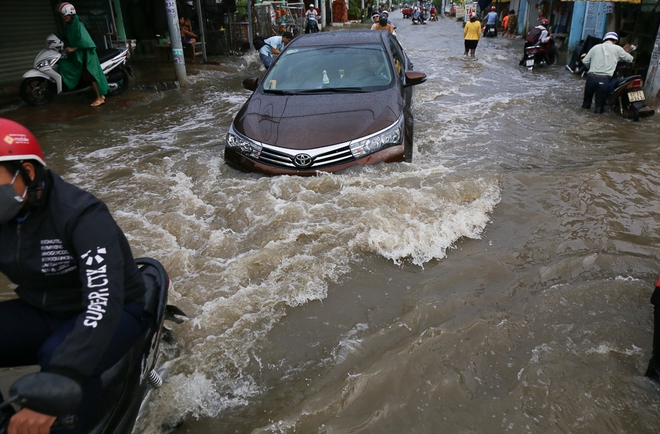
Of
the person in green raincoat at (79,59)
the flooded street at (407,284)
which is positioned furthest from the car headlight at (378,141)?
the person in green raincoat at (79,59)

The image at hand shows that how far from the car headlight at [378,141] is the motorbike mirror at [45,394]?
11.6 ft

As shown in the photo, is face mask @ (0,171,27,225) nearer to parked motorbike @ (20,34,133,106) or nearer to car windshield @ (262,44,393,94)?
car windshield @ (262,44,393,94)

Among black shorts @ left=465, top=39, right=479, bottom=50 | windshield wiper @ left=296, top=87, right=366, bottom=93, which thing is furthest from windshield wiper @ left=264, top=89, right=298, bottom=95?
black shorts @ left=465, top=39, right=479, bottom=50

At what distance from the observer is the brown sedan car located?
465cm

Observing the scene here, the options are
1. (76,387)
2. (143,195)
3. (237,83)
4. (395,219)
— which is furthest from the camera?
(237,83)

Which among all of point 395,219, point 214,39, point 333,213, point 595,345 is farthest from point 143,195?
point 214,39

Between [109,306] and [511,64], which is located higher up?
[109,306]

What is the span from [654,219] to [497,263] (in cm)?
186

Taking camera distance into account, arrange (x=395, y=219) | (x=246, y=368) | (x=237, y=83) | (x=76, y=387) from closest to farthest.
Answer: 1. (x=76, y=387)
2. (x=246, y=368)
3. (x=395, y=219)
4. (x=237, y=83)

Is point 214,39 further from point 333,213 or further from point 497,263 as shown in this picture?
point 497,263

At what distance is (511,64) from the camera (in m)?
15.7

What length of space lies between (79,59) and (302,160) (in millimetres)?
6277

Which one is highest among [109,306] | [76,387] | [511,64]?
[109,306]

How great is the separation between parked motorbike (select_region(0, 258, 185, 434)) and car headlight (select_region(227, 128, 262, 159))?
2.44 metres
